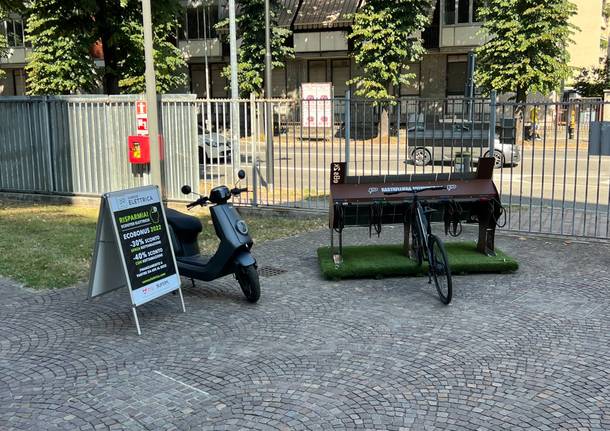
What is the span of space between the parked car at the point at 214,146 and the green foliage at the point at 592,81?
2668 centimetres

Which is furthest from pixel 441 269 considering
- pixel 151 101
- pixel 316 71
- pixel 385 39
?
pixel 316 71

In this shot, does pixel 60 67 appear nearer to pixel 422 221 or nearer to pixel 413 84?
pixel 413 84

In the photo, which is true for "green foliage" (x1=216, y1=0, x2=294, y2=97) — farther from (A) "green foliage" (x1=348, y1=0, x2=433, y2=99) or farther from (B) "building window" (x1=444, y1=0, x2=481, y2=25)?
(B) "building window" (x1=444, y1=0, x2=481, y2=25)

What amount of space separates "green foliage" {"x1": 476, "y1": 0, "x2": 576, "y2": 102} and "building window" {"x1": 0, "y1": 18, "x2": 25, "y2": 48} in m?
34.9

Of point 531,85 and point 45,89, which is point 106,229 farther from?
point 45,89

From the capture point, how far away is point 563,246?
9219 millimetres

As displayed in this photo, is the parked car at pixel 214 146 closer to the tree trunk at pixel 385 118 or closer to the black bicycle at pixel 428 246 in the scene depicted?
the tree trunk at pixel 385 118

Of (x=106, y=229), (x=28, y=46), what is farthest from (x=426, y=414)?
(x=28, y=46)

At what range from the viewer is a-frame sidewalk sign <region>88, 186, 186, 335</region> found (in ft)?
19.2

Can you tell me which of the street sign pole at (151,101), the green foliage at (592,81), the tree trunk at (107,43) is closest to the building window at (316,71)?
the green foliage at (592,81)

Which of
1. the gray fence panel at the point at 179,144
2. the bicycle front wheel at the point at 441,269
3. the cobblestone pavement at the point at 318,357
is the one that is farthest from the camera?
the gray fence panel at the point at 179,144

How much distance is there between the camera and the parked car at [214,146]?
12.3m

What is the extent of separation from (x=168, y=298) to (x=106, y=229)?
4.24 feet

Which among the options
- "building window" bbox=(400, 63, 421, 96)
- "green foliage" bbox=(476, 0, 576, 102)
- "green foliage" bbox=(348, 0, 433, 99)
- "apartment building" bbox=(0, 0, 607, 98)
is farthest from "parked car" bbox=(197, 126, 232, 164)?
"building window" bbox=(400, 63, 421, 96)
